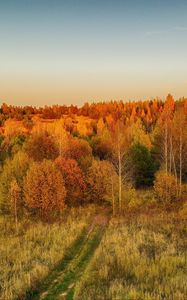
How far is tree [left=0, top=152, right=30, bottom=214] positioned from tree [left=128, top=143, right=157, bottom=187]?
51.3 ft

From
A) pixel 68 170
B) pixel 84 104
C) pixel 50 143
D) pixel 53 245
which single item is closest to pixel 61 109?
pixel 84 104

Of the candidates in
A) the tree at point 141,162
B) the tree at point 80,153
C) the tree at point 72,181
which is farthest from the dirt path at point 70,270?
the tree at point 141,162

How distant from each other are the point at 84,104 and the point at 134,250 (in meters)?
140

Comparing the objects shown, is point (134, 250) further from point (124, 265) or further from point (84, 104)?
point (84, 104)

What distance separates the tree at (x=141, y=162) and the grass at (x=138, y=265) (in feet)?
63.7

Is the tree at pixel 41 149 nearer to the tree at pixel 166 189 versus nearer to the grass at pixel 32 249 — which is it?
the grass at pixel 32 249

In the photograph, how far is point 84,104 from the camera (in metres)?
159

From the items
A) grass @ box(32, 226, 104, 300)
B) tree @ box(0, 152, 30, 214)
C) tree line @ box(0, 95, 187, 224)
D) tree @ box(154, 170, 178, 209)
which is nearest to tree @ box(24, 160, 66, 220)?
tree line @ box(0, 95, 187, 224)

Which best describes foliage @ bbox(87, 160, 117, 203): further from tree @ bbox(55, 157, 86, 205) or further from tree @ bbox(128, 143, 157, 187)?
tree @ bbox(128, 143, 157, 187)

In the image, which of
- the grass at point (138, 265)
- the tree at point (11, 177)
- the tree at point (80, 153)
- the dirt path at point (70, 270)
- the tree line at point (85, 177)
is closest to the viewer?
the grass at point (138, 265)

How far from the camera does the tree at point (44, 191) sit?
111 feet

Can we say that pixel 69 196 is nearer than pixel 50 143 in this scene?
Yes

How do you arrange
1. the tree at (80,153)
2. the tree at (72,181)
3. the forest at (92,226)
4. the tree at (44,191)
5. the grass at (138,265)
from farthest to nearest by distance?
the tree at (80,153) → the tree at (72,181) → the tree at (44,191) → the forest at (92,226) → the grass at (138,265)

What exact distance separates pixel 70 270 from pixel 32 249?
540cm
